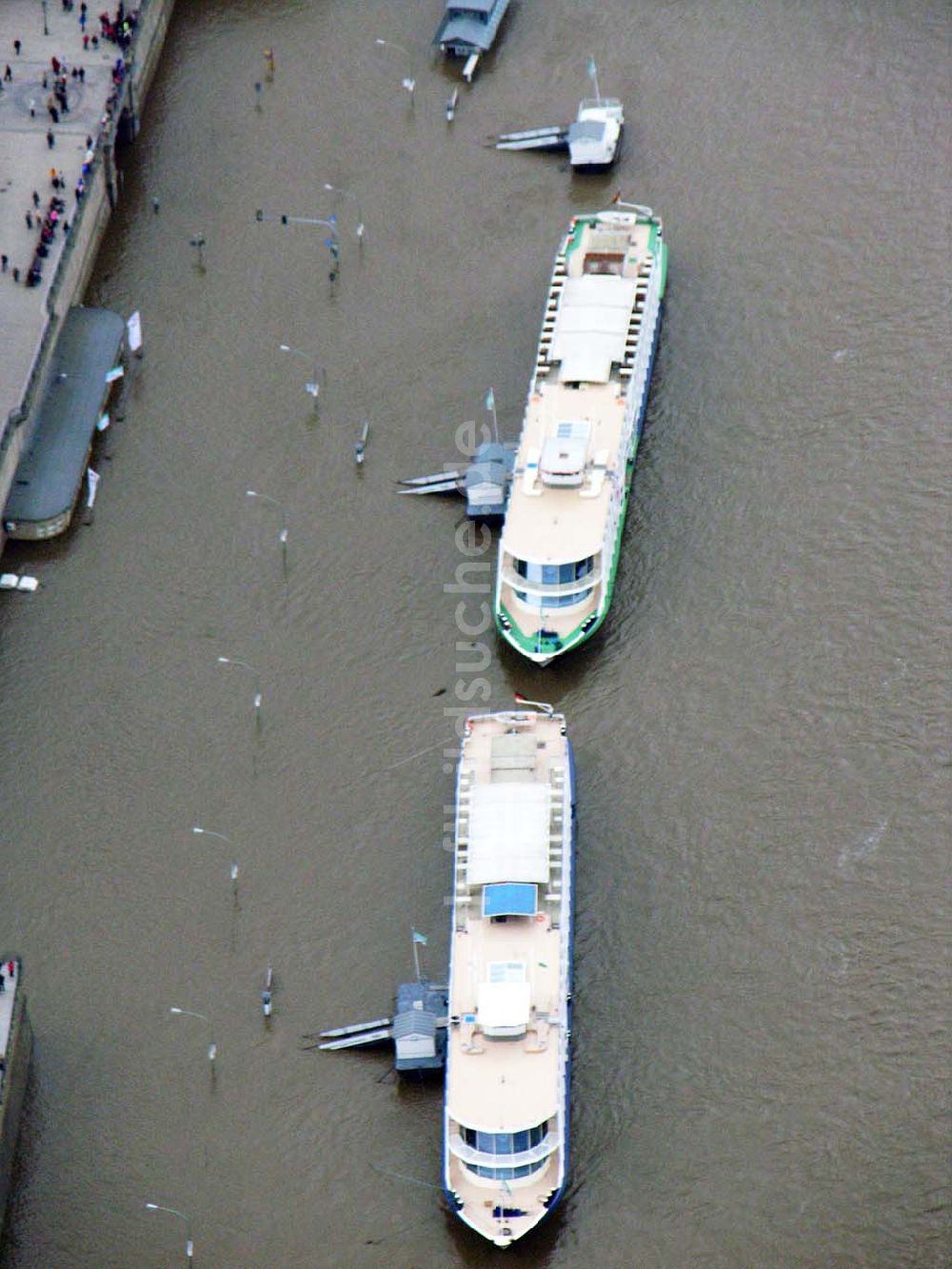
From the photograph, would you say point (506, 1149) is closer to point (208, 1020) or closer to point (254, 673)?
point (208, 1020)

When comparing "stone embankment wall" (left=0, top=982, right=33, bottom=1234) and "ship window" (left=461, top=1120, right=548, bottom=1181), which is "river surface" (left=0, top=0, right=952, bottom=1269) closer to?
"stone embankment wall" (left=0, top=982, right=33, bottom=1234)

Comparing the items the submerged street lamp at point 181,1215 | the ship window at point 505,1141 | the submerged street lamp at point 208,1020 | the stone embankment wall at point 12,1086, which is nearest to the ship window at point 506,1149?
the ship window at point 505,1141

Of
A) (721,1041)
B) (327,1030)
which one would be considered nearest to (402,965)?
(327,1030)

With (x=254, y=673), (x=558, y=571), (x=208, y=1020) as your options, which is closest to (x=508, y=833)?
(x=208, y=1020)

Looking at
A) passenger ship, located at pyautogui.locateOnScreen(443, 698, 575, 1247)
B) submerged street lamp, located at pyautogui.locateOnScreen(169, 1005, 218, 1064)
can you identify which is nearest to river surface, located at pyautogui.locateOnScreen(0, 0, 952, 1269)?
submerged street lamp, located at pyautogui.locateOnScreen(169, 1005, 218, 1064)

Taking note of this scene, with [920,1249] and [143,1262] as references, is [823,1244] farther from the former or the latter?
[143,1262]

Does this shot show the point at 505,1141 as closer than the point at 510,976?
Yes
